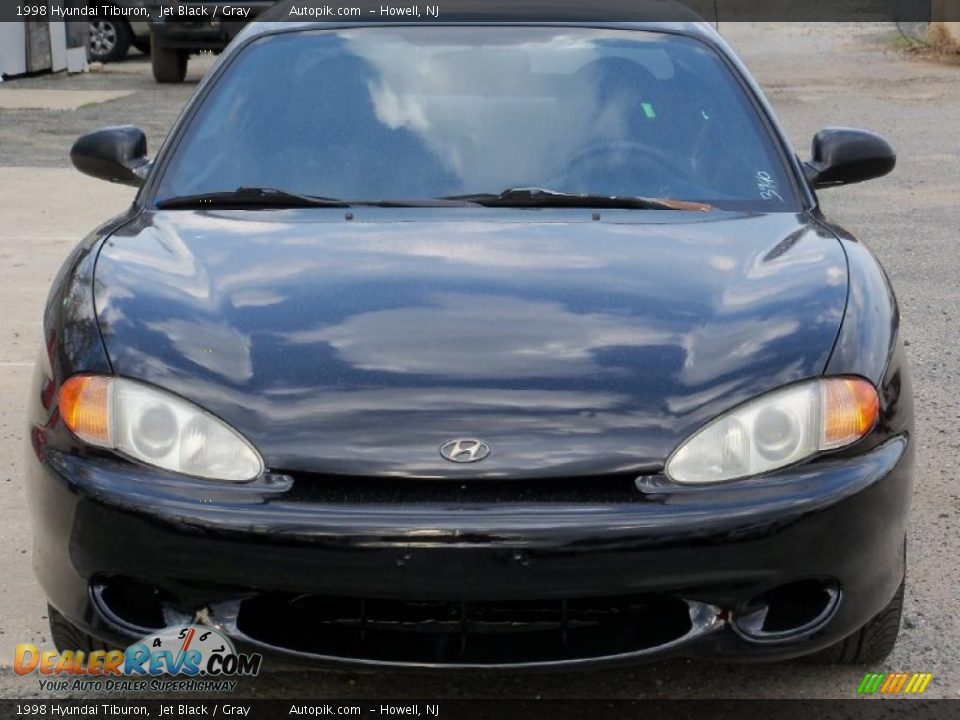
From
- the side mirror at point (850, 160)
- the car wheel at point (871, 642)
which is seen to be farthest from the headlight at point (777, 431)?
the side mirror at point (850, 160)

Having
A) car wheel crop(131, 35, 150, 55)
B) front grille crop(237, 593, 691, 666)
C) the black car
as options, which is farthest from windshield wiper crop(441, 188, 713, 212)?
car wheel crop(131, 35, 150, 55)

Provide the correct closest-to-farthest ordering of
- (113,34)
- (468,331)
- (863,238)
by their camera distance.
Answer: (468,331)
(863,238)
(113,34)

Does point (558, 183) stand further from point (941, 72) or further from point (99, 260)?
point (941, 72)

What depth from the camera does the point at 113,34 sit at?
71.7 feet

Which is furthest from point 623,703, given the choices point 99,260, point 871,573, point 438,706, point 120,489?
point 99,260

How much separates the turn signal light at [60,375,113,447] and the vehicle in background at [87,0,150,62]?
1923 cm

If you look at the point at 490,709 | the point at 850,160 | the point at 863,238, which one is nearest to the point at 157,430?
the point at 490,709

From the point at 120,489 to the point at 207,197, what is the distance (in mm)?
1240

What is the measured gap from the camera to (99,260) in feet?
11.6

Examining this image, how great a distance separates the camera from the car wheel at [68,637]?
3.31m

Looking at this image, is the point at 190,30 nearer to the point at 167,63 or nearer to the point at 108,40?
the point at 167,63

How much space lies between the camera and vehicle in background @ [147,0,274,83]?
59.7ft

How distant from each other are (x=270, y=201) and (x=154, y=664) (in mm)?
1316

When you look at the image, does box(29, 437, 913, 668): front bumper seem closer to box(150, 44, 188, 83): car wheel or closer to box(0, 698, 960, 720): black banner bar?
box(0, 698, 960, 720): black banner bar
